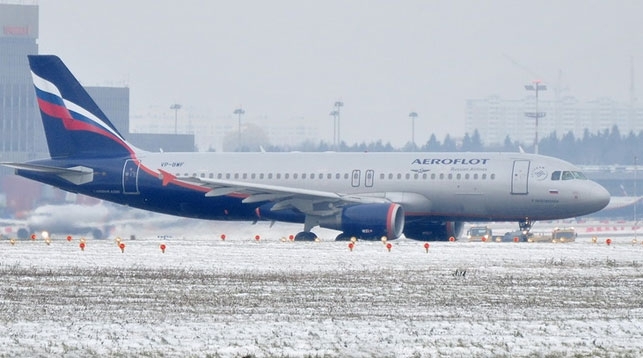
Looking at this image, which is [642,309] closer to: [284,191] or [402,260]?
[402,260]

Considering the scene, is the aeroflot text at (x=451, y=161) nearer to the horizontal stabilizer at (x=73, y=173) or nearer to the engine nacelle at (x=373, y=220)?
the engine nacelle at (x=373, y=220)

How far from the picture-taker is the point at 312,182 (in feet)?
169

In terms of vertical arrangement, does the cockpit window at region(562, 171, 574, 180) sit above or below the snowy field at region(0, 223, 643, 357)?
above

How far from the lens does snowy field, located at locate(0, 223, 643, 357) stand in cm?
1922

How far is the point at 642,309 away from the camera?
23.9 meters

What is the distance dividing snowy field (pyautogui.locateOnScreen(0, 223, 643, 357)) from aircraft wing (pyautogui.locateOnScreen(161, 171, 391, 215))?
8678mm

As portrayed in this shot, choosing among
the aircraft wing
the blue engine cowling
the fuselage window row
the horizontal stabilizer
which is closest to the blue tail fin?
the horizontal stabilizer

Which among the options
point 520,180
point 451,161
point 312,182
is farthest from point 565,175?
point 312,182

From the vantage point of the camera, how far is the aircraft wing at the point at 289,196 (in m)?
48.8

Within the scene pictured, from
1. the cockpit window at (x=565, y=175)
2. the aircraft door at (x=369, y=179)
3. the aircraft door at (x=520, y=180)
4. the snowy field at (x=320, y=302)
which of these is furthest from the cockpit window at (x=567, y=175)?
the snowy field at (x=320, y=302)

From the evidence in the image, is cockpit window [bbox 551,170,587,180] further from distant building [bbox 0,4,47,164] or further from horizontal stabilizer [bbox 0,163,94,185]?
distant building [bbox 0,4,47,164]

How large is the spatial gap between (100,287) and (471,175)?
23742 mm

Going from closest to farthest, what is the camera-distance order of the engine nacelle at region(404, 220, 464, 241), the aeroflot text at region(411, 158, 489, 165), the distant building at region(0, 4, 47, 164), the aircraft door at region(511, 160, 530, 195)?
the aircraft door at region(511, 160, 530, 195)
the aeroflot text at region(411, 158, 489, 165)
the engine nacelle at region(404, 220, 464, 241)
the distant building at region(0, 4, 47, 164)

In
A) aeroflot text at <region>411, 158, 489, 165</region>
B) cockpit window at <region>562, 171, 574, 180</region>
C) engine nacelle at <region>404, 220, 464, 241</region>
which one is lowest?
engine nacelle at <region>404, 220, 464, 241</region>
